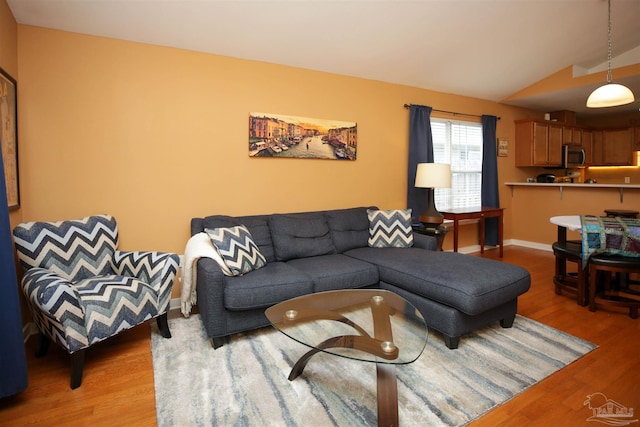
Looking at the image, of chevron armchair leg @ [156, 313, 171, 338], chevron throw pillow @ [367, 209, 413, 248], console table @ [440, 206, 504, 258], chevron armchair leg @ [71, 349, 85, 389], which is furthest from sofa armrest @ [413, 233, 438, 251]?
chevron armchair leg @ [71, 349, 85, 389]

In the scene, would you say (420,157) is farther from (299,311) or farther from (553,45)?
(299,311)

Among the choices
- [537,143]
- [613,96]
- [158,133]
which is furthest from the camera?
[537,143]

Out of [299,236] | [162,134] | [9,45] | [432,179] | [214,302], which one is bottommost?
[214,302]

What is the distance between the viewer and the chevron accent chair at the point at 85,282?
1934 millimetres

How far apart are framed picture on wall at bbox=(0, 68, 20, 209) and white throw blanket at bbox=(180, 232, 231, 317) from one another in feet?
3.84

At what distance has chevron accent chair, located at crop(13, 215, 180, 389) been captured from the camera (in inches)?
76.1

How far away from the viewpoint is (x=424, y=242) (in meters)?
3.49

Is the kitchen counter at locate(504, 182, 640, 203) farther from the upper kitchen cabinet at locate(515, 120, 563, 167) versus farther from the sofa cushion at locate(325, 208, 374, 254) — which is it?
the sofa cushion at locate(325, 208, 374, 254)

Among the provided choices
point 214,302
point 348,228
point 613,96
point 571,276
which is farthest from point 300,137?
point 571,276

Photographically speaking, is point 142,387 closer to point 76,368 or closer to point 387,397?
point 76,368

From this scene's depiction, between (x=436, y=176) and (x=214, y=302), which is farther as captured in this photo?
(x=436, y=176)

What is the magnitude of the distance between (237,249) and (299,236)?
0.73 metres

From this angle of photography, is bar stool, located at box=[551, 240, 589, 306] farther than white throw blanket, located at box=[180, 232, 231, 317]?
Yes

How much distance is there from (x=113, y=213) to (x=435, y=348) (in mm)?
2715
